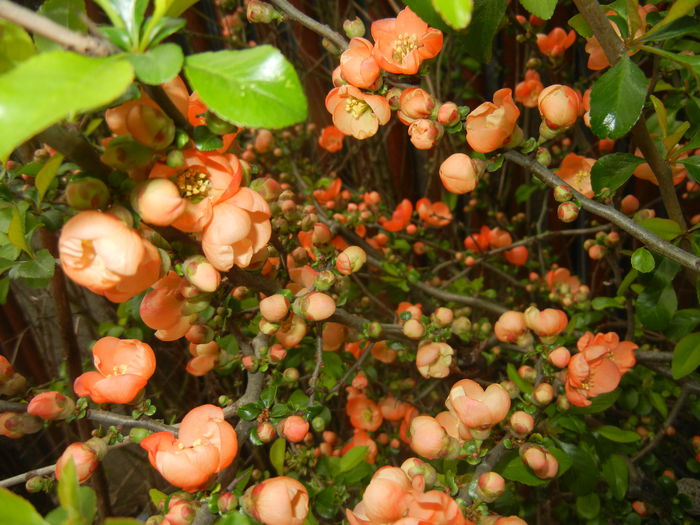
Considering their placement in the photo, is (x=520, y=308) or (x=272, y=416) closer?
(x=272, y=416)

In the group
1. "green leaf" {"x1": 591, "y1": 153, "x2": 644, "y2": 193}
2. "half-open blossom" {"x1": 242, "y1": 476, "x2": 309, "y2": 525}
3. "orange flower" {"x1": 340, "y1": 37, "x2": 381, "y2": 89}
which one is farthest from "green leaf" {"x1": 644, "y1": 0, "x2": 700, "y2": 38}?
"half-open blossom" {"x1": 242, "y1": 476, "x2": 309, "y2": 525}

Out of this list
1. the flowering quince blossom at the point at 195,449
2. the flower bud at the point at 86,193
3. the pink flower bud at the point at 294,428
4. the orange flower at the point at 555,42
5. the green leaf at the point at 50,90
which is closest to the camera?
the green leaf at the point at 50,90

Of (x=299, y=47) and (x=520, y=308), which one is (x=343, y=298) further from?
(x=299, y=47)

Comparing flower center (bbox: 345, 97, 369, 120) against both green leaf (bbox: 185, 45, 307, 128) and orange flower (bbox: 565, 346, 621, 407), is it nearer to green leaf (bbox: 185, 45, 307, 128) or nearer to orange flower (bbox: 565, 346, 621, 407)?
green leaf (bbox: 185, 45, 307, 128)

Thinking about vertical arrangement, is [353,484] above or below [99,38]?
below

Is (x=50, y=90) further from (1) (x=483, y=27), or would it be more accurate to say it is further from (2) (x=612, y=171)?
(2) (x=612, y=171)

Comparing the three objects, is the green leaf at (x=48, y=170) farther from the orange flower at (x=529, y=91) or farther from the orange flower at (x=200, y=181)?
the orange flower at (x=529, y=91)

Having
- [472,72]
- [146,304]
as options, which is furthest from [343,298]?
[472,72]

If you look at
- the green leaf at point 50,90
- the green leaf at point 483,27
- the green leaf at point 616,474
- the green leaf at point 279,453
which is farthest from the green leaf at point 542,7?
the green leaf at point 616,474
